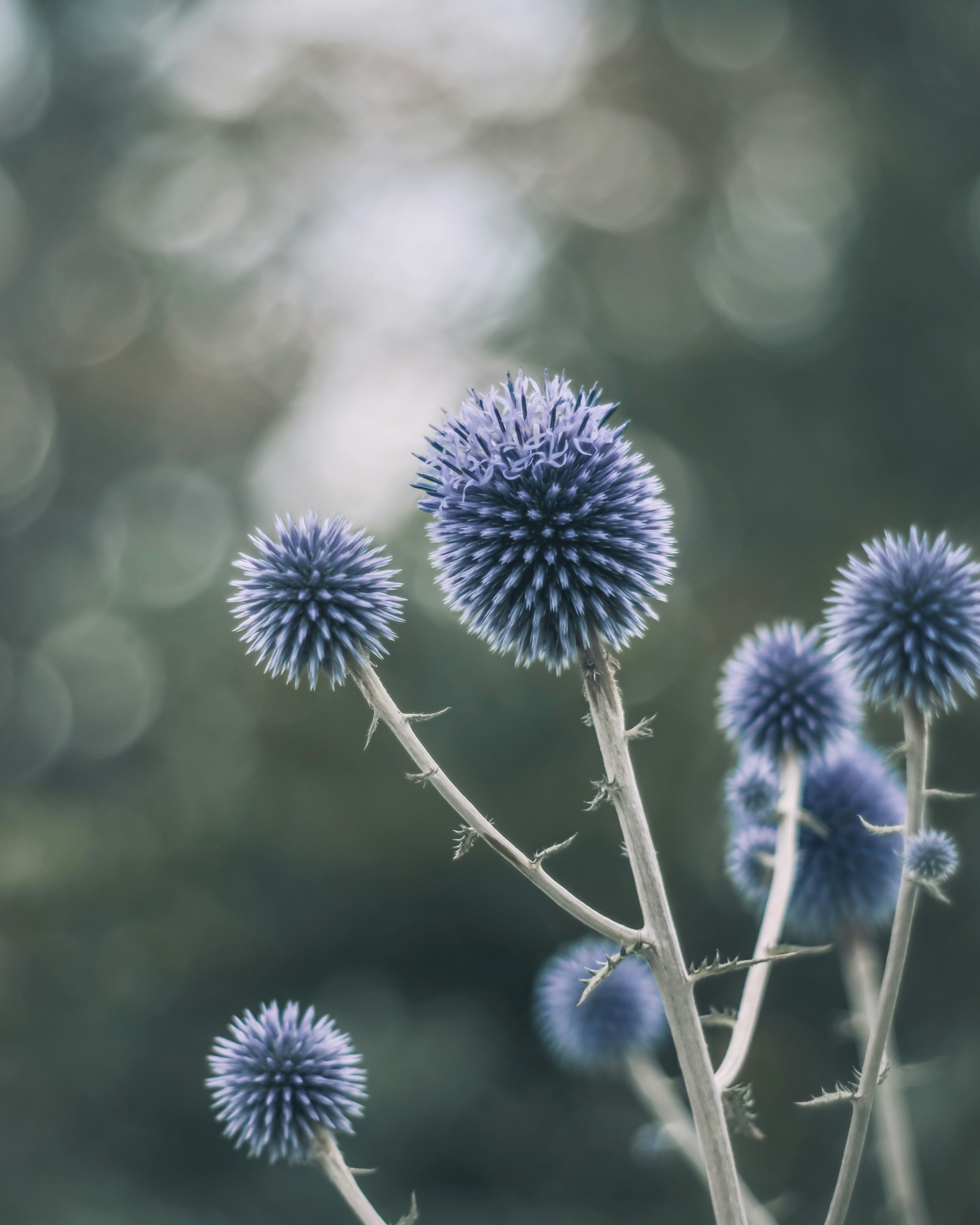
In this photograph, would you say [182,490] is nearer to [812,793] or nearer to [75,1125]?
[75,1125]

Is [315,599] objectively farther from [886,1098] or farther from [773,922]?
[886,1098]

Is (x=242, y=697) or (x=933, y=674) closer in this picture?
(x=933, y=674)

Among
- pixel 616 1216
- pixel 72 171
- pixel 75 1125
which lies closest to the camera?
pixel 616 1216

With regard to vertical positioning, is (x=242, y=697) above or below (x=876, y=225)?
below

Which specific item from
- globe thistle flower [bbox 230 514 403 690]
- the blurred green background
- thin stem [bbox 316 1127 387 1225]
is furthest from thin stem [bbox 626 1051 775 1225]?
the blurred green background

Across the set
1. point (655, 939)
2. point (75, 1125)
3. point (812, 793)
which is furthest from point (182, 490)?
point (655, 939)

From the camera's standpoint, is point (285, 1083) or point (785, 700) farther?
point (785, 700)

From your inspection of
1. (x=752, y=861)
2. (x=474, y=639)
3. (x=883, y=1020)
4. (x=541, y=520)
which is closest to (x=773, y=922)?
(x=883, y=1020)
